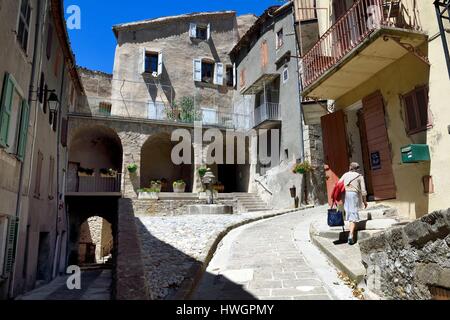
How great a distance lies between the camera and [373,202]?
28.0 feet

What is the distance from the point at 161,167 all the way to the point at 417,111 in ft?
62.8

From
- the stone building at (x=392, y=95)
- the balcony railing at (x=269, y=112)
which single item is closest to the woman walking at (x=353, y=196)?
the stone building at (x=392, y=95)

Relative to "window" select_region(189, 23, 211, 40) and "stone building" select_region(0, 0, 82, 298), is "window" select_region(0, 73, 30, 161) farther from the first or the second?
"window" select_region(189, 23, 211, 40)

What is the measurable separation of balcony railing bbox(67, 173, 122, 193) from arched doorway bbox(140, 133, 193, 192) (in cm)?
275

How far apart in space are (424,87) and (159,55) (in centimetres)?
2113

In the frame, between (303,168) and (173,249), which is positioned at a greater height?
(303,168)

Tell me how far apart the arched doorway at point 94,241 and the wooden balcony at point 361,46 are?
19106 mm

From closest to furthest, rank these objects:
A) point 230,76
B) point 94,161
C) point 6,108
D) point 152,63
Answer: point 6,108, point 94,161, point 152,63, point 230,76

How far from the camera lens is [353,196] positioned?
686 centimetres

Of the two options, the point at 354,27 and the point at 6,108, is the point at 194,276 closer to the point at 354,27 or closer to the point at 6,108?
the point at 6,108

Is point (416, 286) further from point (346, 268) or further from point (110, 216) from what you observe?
point (110, 216)

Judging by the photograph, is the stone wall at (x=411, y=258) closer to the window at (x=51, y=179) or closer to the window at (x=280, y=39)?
the window at (x=51, y=179)

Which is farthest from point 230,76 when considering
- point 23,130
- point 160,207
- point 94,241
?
point 23,130

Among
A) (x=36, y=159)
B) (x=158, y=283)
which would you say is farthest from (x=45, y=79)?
(x=158, y=283)
